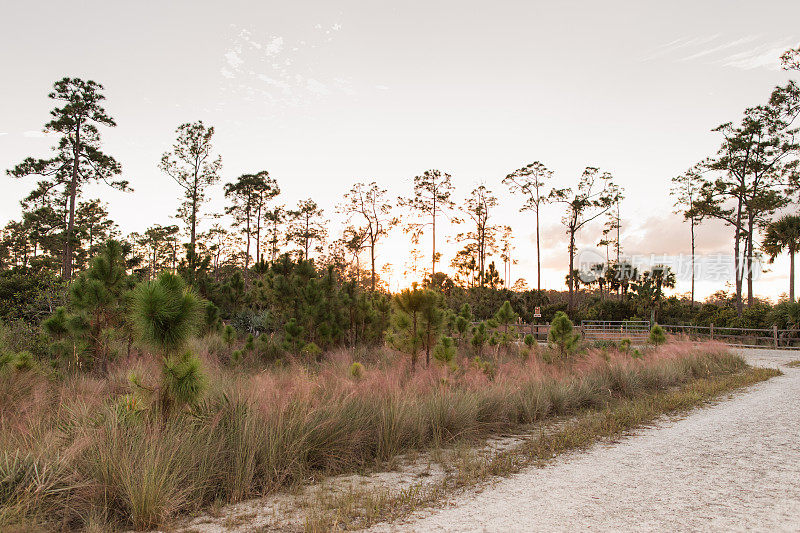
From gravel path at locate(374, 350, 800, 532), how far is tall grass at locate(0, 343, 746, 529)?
139 centimetres

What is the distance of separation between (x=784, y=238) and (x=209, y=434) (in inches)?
1506

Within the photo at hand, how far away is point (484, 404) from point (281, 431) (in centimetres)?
321

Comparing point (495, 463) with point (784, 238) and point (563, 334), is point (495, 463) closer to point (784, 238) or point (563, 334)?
point (563, 334)

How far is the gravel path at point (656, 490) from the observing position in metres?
3.38

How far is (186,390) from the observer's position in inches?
170

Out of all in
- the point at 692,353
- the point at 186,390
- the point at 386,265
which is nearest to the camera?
the point at 186,390

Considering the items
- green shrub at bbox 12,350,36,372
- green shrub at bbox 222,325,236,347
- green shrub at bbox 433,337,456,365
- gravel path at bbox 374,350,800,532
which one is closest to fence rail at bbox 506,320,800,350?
green shrub at bbox 433,337,456,365

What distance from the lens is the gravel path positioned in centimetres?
Result: 338

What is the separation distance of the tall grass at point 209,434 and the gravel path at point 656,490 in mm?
1394

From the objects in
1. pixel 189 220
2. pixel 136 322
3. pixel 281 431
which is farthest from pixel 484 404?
pixel 189 220

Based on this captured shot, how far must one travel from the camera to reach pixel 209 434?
4.22m

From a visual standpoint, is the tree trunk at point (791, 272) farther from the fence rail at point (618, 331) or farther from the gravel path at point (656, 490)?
the gravel path at point (656, 490)

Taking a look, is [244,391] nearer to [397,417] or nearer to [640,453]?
[397,417]

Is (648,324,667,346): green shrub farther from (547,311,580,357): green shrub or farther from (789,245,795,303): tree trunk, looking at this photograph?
(789,245,795,303): tree trunk
